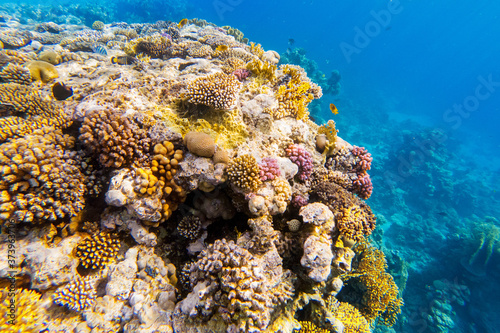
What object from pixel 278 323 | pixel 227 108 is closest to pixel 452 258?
pixel 278 323

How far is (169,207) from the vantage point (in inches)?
174

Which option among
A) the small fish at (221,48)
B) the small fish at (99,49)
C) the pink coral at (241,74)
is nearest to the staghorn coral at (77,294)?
the pink coral at (241,74)

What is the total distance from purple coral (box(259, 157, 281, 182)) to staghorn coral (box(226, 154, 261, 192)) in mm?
238

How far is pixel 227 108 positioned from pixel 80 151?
3390mm

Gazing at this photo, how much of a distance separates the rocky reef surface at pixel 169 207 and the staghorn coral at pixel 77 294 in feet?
0.08

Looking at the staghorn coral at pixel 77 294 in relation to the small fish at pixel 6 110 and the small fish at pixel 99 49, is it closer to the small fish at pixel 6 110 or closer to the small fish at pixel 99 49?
the small fish at pixel 6 110

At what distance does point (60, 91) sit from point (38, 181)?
369 centimetres

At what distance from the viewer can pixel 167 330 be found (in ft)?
11.3

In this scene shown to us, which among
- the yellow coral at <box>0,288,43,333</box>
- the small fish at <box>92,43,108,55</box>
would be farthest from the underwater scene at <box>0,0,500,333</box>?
the small fish at <box>92,43,108,55</box>

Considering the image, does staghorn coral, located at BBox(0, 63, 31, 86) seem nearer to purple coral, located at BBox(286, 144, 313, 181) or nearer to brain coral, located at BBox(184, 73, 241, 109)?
brain coral, located at BBox(184, 73, 241, 109)

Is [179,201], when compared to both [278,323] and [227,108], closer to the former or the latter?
[227,108]

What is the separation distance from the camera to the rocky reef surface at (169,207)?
3.46 meters

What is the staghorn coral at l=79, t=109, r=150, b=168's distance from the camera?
407 centimetres

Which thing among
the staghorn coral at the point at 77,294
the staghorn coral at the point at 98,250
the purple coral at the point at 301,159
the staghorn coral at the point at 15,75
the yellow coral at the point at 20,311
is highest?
the purple coral at the point at 301,159
